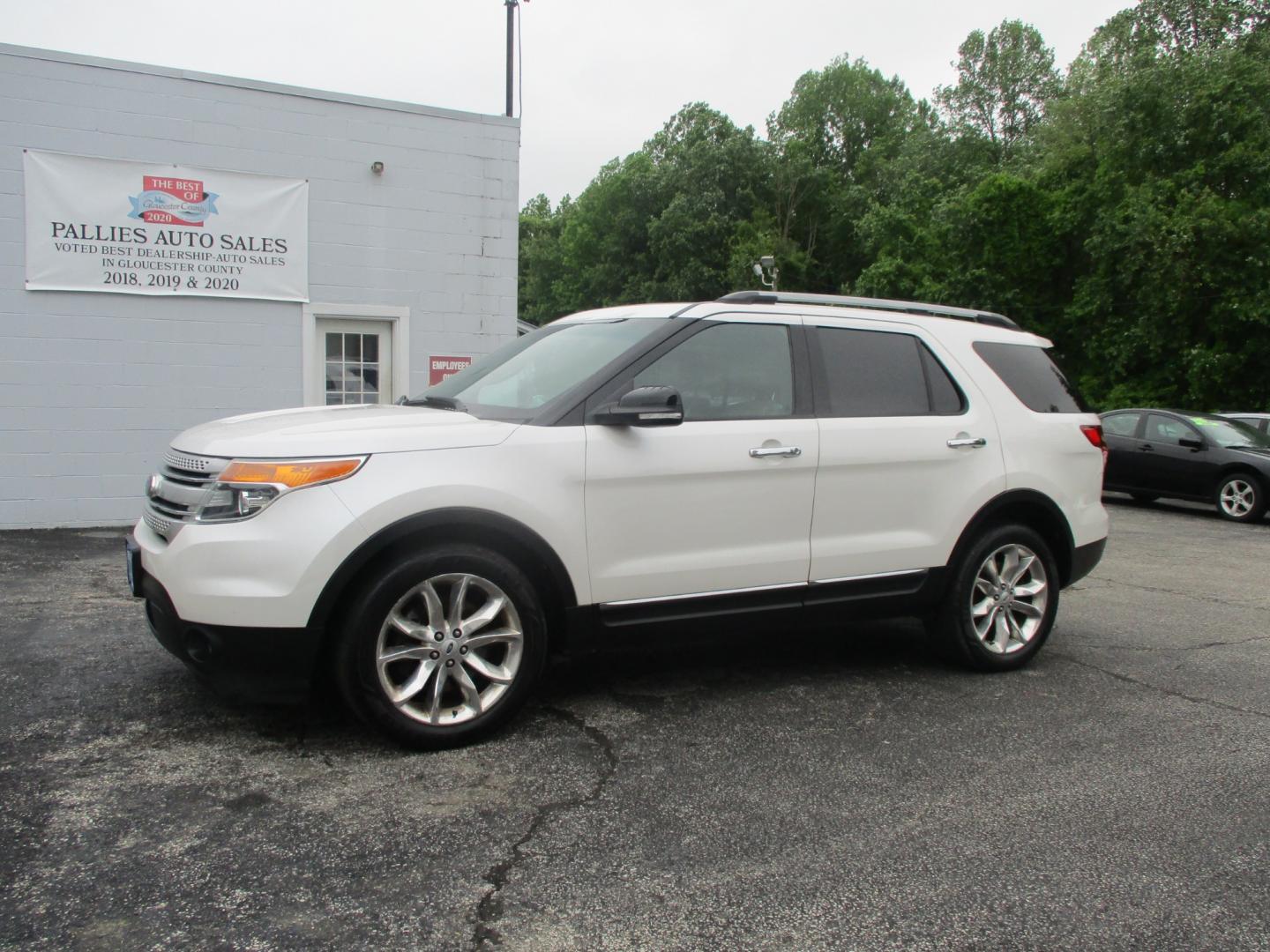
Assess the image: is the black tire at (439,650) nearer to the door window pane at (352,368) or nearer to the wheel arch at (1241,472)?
the door window pane at (352,368)

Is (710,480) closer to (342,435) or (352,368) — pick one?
(342,435)

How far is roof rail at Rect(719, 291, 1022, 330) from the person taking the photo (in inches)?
191

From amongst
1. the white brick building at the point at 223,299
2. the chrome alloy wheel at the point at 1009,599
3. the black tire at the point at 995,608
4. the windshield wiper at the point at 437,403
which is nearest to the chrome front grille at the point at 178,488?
the windshield wiper at the point at 437,403

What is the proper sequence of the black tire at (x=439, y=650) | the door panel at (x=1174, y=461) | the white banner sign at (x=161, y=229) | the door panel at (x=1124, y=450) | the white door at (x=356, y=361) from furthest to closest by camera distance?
the door panel at (x=1124, y=450) < the door panel at (x=1174, y=461) < the white door at (x=356, y=361) < the white banner sign at (x=161, y=229) < the black tire at (x=439, y=650)

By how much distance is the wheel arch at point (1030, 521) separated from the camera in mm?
5191

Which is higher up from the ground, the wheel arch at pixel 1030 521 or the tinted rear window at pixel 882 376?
the tinted rear window at pixel 882 376

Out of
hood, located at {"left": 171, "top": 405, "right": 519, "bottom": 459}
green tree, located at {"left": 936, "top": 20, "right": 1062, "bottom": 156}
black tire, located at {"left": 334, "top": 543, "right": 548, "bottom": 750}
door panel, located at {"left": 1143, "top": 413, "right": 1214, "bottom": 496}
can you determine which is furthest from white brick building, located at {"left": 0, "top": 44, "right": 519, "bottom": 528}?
green tree, located at {"left": 936, "top": 20, "right": 1062, "bottom": 156}

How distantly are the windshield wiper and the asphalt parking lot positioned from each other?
136 centimetres

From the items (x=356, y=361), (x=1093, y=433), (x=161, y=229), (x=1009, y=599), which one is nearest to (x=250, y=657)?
(x=1009, y=599)

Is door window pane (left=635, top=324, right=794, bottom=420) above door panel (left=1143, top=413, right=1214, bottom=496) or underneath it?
above

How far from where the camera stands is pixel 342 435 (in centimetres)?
389

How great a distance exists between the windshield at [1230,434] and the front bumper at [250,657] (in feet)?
44.2

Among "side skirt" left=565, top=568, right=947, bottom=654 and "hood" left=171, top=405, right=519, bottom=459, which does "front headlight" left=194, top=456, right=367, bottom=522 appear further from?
"side skirt" left=565, top=568, right=947, bottom=654

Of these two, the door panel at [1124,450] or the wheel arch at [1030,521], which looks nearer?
the wheel arch at [1030,521]
